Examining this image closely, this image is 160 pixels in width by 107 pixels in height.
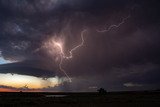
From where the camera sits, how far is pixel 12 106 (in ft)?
142

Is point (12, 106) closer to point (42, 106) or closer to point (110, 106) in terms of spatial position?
point (42, 106)

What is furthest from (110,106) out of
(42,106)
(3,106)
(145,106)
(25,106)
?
(3,106)

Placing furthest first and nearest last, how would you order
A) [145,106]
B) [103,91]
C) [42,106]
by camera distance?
[103,91], [42,106], [145,106]

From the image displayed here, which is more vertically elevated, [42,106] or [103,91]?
[103,91]

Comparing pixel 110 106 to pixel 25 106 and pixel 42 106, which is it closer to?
pixel 42 106

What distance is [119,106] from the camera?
4300cm

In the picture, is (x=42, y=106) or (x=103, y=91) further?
(x=103, y=91)

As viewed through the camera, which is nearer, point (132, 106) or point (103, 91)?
point (132, 106)

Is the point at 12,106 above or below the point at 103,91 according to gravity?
below

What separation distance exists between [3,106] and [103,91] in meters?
87.0

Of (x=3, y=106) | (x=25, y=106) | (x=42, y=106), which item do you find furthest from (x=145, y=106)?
(x=3, y=106)

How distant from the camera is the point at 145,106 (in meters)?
41.2

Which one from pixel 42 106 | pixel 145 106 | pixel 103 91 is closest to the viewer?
pixel 145 106

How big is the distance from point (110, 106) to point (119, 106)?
59.9 inches
